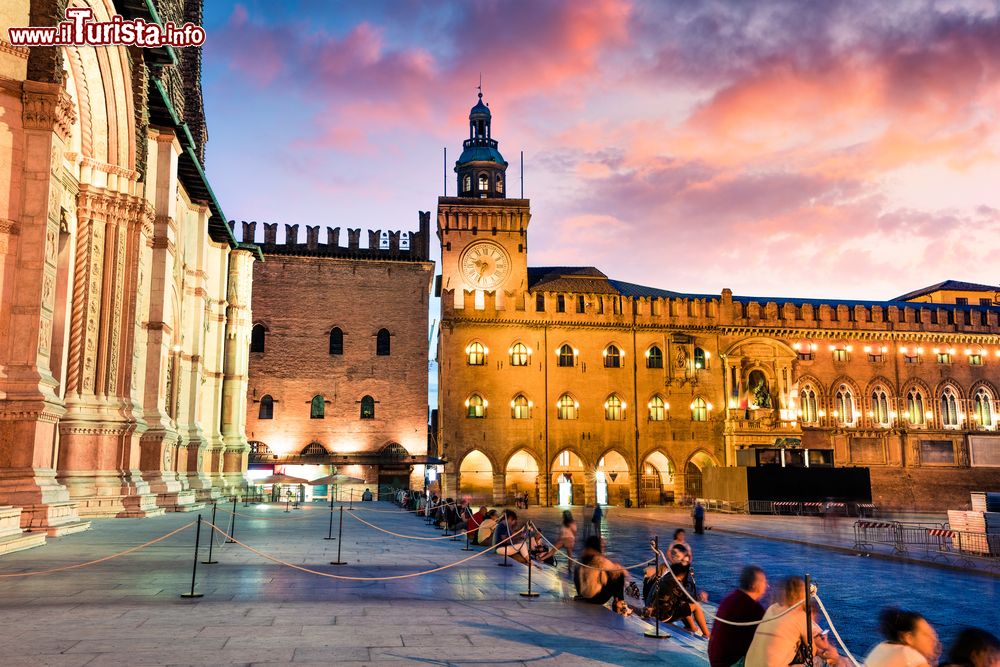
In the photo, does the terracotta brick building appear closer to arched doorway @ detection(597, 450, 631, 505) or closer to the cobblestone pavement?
arched doorway @ detection(597, 450, 631, 505)

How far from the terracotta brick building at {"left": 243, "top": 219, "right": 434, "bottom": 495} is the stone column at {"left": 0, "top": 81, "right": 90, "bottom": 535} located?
32153 mm

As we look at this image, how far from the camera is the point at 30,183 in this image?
13.6 meters

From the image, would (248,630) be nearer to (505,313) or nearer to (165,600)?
(165,600)

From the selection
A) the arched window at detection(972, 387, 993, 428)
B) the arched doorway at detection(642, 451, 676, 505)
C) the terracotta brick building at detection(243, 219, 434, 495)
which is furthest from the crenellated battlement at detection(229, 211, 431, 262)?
the arched window at detection(972, 387, 993, 428)

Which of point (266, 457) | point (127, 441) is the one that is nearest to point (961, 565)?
point (127, 441)

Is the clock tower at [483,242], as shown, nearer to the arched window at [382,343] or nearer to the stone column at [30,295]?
the arched window at [382,343]

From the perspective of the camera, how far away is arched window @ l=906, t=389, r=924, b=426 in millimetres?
51969

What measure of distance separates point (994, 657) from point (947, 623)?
786 centimetres

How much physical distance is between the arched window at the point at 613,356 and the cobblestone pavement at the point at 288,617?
37.8 meters

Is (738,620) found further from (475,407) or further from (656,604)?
(475,407)

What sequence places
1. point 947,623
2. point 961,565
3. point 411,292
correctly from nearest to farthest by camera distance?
point 947,623, point 961,565, point 411,292

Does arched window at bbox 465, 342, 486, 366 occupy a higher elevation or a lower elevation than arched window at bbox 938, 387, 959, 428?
higher

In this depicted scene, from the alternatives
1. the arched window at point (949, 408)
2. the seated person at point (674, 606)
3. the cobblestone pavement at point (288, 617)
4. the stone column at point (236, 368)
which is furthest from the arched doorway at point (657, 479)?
the seated person at point (674, 606)

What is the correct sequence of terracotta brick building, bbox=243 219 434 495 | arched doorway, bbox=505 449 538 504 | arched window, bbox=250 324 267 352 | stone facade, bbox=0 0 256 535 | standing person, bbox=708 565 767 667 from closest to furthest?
1. standing person, bbox=708 565 767 667
2. stone facade, bbox=0 0 256 535
3. terracotta brick building, bbox=243 219 434 495
4. arched window, bbox=250 324 267 352
5. arched doorway, bbox=505 449 538 504
